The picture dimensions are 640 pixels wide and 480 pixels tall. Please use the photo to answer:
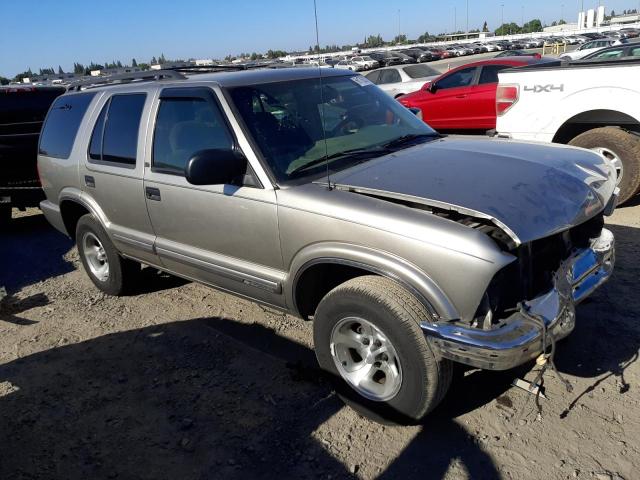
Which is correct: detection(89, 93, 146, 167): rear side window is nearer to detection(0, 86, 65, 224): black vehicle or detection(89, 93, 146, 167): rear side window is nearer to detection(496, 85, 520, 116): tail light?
detection(0, 86, 65, 224): black vehicle

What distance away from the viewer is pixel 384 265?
9.09ft

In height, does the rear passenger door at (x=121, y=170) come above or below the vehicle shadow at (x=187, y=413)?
above

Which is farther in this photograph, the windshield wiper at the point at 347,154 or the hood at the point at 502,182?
the windshield wiper at the point at 347,154

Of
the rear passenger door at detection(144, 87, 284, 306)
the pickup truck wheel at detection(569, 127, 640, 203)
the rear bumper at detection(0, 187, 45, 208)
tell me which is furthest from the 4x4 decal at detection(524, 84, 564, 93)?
the rear bumper at detection(0, 187, 45, 208)

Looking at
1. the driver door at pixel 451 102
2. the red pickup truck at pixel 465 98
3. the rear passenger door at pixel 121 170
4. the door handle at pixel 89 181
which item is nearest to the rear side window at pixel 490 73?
the red pickup truck at pixel 465 98

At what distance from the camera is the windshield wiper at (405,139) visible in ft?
12.5

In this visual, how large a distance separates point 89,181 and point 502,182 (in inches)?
135

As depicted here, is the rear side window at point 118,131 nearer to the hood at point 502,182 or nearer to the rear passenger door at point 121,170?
the rear passenger door at point 121,170

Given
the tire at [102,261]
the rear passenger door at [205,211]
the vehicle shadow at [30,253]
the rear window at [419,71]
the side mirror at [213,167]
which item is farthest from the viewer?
the rear window at [419,71]

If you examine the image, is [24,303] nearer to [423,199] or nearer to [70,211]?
[70,211]

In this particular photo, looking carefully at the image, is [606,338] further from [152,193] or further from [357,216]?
[152,193]

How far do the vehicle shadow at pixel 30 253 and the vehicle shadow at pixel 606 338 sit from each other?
509 cm

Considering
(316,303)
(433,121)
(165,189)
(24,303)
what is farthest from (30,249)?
(433,121)

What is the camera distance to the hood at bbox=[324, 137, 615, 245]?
269 cm
